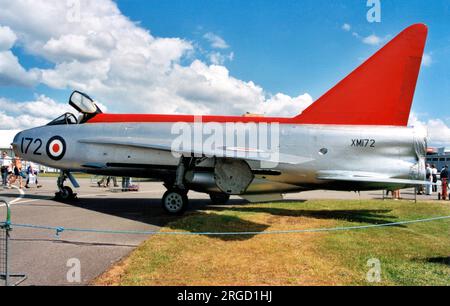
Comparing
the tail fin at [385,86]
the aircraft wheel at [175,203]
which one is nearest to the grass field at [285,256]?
the aircraft wheel at [175,203]

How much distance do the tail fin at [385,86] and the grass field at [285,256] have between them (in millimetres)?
3151

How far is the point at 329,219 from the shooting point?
941 cm

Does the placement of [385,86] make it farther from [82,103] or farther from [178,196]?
[82,103]

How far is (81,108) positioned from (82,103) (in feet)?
0.62

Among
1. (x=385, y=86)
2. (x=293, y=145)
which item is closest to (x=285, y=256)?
(x=293, y=145)

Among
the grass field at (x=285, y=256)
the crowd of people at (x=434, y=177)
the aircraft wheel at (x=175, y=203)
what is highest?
the crowd of people at (x=434, y=177)

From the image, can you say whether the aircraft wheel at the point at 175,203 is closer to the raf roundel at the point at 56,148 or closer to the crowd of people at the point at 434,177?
the raf roundel at the point at 56,148

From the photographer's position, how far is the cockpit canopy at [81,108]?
37.7 feet

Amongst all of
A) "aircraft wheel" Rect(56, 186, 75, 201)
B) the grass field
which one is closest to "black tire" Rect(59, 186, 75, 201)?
"aircraft wheel" Rect(56, 186, 75, 201)
